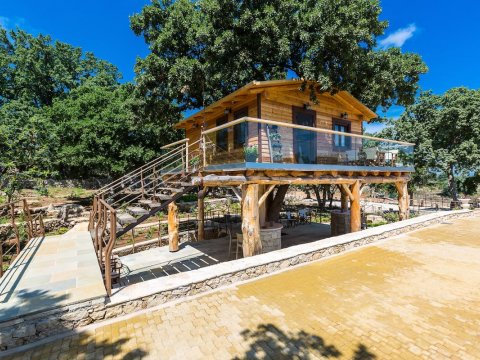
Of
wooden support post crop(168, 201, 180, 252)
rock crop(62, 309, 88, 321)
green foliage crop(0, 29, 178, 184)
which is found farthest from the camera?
green foliage crop(0, 29, 178, 184)

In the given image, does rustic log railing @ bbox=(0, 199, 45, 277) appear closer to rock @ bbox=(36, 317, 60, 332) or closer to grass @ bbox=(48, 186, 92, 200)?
rock @ bbox=(36, 317, 60, 332)

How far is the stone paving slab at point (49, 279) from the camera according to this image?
14.4ft

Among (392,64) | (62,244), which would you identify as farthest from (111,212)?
(392,64)

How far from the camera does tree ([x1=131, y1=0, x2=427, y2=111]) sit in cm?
1024

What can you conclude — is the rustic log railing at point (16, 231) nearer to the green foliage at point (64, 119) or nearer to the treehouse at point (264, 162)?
the treehouse at point (264, 162)

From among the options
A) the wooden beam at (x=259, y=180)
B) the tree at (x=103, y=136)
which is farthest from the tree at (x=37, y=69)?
the wooden beam at (x=259, y=180)

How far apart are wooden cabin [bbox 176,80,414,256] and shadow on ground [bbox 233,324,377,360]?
3.52 metres

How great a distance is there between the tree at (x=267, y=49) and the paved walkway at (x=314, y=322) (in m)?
7.43

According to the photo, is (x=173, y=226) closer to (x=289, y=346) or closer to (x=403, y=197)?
(x=289, y=346)

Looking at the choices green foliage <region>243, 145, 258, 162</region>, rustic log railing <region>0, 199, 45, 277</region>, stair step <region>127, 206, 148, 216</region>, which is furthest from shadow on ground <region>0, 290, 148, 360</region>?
green foliage <region>243, 145, 258, 162</region>

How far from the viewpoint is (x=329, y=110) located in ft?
39.5

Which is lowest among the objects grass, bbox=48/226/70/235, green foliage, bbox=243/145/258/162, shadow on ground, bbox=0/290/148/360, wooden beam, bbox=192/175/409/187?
grass, bbox=48/226/70/235

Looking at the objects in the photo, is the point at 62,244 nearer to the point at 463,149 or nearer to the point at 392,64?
the point at 392,64

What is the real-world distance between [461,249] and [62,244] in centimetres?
1363
